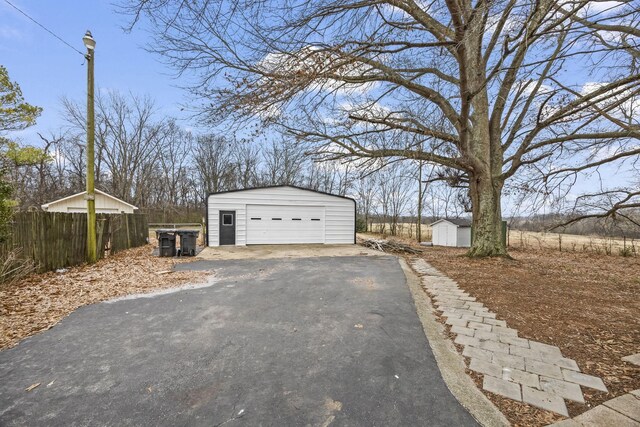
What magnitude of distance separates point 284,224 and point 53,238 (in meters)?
8.19

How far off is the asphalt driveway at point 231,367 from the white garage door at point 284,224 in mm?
8341

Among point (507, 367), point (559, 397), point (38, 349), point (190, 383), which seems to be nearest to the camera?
point (559, 397)

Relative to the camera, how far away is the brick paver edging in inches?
83.3

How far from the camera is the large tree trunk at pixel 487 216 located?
333 inches

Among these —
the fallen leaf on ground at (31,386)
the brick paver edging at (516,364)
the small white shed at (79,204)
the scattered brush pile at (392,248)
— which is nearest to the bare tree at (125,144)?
the small white shed at (79,204)

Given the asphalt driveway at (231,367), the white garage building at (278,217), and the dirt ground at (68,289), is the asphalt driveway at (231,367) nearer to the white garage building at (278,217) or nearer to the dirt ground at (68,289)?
the dirt ground at (68,289)

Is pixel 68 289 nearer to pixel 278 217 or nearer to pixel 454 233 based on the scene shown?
pixel 278 217

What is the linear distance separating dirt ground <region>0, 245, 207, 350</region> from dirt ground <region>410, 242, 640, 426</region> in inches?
205

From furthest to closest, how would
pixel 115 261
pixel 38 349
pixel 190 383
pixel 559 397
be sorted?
pixel 115 261
pixel 38 349
pixel 190 383
pixel 559 397

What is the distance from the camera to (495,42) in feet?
19.0

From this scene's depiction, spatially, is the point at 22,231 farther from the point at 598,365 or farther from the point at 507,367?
the point at 598,365

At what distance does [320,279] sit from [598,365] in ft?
14.3

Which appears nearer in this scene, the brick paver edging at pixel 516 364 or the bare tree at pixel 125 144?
the brick paver edging at pixel 516 364

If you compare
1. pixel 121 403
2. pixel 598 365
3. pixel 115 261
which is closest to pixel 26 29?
pixel 115 261
